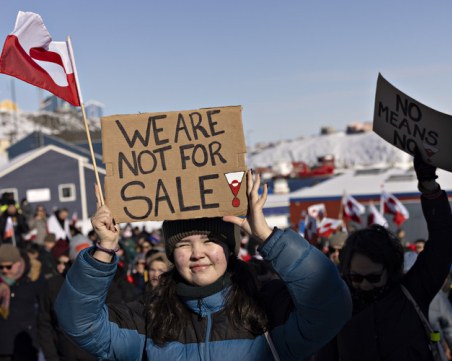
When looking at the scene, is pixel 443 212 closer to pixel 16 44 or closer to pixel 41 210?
pixel 16 44

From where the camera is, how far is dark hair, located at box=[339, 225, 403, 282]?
13.4ft

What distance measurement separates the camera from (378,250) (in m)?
4.09

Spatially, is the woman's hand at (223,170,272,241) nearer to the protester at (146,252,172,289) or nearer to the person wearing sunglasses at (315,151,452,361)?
the person wearing sunglasses at (315,151,452,361)

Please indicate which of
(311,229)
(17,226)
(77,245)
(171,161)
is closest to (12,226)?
(17,226)

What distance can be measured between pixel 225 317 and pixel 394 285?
1.39 metres

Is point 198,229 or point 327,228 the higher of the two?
point 198,229

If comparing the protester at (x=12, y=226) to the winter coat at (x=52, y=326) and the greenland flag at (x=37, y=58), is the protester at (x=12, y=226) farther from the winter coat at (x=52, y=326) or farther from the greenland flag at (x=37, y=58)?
the greenland flag at (x=37, y=58)

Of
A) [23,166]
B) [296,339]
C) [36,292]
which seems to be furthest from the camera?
[23,166]

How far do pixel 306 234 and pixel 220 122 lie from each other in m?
11.7

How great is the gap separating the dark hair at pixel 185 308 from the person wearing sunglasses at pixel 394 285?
1083 mm

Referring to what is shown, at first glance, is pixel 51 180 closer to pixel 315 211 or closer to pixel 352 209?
pixel 315 211

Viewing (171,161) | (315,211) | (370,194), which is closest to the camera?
(171,161)

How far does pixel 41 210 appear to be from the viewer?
65.7 feet

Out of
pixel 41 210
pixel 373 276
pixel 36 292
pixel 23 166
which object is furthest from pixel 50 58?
pixel 23 166
